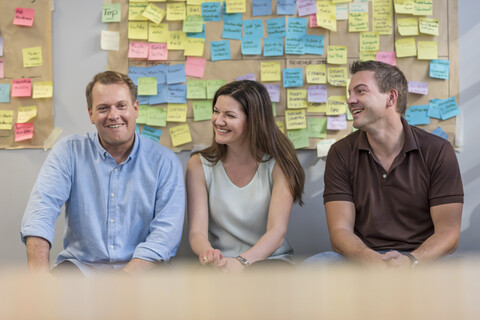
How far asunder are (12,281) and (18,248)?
7.41 ft

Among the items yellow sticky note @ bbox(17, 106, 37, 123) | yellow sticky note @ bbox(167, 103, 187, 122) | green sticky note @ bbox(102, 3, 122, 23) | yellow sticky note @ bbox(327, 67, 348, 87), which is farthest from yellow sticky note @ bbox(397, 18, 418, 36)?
yellow sticky note @ bbox(17, 106, 37, 123)

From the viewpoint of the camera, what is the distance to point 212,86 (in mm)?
2166

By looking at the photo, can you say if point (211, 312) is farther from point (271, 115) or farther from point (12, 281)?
point (271, 115)

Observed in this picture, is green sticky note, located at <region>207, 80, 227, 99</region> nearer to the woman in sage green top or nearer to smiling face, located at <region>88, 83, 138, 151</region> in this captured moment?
the woman in sage green top

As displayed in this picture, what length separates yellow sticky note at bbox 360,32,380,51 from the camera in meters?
2.12

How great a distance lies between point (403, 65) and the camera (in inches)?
83.9

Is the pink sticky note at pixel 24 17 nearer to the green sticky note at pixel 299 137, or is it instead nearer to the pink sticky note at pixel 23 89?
the pink sticky note at pixel 23 89

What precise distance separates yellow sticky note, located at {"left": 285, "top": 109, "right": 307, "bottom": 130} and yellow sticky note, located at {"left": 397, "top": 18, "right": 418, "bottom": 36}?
55 centimetres

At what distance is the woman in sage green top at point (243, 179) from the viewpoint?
1.89 meters

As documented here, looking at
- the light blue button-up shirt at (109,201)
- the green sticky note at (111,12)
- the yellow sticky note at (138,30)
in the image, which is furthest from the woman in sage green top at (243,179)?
the green sticky note at (111,12)

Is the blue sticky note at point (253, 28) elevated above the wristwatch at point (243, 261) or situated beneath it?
elevated above

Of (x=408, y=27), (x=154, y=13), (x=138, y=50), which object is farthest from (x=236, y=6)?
(x=408, y=27)

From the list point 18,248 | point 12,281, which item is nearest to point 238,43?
point 18,248

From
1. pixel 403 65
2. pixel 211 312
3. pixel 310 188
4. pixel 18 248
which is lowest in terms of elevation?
pixel 18 248
